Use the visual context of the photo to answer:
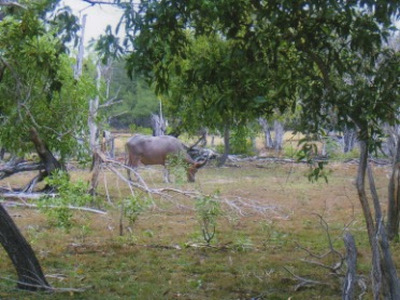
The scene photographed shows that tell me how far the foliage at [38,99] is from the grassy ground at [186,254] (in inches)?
64.6

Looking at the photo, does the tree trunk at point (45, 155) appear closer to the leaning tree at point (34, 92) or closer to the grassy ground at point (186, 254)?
the leaning tree at point (34, 92)

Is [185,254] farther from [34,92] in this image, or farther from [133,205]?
[34,92]

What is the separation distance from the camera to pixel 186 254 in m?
Result: 8.66

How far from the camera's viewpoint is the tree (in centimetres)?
475

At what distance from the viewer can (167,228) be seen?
1079 cm

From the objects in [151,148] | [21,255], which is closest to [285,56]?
[21,255]

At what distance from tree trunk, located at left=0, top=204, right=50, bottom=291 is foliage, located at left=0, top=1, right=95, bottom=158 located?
1.77m

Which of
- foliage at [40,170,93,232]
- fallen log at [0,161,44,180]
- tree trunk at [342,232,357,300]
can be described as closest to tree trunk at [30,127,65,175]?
fallen log at [0,161,44,180]

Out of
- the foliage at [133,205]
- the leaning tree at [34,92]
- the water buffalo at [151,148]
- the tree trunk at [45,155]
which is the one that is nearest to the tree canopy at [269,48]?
the leaning tree at [34,92]

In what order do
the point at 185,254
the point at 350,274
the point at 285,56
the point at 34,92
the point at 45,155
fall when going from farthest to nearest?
the point at 45,155 < the point at 34,92 < the point at 185,254 < the point at 285,56 < the point at 350,274

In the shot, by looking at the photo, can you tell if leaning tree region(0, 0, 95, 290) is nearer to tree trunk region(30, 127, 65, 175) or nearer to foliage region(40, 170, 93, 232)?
tree trunk region(30, 127, 65, 175)

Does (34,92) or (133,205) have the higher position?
(34,92)

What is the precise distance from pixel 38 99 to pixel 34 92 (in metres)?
0.16

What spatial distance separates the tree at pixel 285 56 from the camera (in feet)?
15.6
